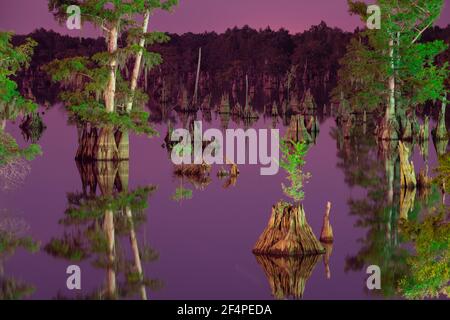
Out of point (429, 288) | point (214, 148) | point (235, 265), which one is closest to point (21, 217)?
point (235, 265)

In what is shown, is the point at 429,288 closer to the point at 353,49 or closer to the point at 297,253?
the point at 297,253

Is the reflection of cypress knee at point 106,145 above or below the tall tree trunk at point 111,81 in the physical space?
below

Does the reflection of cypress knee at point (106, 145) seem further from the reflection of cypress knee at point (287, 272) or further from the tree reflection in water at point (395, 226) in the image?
the reflection of cypress knee at point (287, 272)

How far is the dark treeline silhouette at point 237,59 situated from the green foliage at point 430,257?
60.2 meters

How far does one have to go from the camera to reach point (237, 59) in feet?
294

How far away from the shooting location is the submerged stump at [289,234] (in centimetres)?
1322

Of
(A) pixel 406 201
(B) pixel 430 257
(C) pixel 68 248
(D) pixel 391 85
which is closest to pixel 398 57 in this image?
(D) pixel 391 85

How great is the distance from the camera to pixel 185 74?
9075cm

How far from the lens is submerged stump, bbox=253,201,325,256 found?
43.4ft

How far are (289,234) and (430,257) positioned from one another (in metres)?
2.97

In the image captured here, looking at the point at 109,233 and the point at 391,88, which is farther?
the point at 391,88

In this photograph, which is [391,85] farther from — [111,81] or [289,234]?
[289,234]

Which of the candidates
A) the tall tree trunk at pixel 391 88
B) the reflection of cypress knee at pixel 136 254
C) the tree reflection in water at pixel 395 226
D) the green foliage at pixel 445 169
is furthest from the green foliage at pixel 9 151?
the tall tree trunk at pixel 391 88
